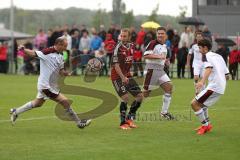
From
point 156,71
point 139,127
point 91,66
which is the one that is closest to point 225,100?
→ point 91,66

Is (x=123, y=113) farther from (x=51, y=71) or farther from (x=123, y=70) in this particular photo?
(x=51, y=71)

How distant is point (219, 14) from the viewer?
40.8 meters

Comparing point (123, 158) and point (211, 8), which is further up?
point (211, 8)

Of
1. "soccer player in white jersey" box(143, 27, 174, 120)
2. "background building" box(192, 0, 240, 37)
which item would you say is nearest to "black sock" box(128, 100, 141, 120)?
"soccer player in white jersey" box(143, 27, 174, 120)

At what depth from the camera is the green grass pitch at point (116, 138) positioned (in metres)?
10.8

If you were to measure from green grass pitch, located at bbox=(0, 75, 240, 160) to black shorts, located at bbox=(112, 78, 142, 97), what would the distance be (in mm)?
722

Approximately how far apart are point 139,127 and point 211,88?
194cm

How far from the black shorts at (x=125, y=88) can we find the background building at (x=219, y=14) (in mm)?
25867

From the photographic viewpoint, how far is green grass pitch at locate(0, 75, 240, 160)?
1080 centimetres

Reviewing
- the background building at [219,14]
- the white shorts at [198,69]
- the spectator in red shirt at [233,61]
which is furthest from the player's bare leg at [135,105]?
the background building at [219,14]

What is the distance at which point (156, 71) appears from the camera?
51.9 ft

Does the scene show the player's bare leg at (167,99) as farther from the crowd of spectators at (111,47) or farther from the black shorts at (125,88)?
the crowd of spectators at (111,47)

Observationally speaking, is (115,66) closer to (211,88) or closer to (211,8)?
(211,88)

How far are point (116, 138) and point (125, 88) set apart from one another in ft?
5.90
